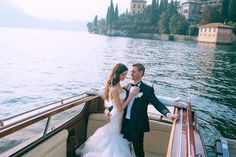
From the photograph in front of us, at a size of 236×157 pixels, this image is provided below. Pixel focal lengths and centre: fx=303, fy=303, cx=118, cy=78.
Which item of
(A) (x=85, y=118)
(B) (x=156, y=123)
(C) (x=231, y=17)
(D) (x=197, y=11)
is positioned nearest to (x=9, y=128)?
(A) (x=85, y=118)

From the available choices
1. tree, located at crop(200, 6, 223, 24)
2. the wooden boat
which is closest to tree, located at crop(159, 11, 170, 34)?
tree, located at crop(200, 6, 223, 24)

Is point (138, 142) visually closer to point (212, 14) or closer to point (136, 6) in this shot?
point (212, 14)

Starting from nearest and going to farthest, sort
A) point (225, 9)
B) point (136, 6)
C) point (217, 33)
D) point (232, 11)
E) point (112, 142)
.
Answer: point (112, 142) < point (217, 33) < point (232, 11) < point (225, 9) < point (136, 6)

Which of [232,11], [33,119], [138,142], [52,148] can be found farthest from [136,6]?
[33,119]

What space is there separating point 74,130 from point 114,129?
0.97m

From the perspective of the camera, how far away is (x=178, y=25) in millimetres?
111375

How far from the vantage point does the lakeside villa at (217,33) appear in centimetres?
8900

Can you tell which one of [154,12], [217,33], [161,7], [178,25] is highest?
[161,7]

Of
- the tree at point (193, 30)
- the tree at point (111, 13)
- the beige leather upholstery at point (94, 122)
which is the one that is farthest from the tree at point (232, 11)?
the beige leather upholstery at point (94, 122)

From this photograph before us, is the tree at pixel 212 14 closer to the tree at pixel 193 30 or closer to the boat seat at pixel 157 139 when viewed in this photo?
the tree at pixel 193 30

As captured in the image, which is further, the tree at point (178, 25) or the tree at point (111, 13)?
the tree at point (111, 13)

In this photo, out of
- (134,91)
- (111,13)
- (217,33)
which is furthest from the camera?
(111,13)

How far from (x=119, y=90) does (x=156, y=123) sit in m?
1.29

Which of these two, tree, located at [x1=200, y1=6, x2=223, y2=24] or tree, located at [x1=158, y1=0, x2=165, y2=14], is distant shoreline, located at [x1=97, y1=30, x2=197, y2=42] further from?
tree, located at [x1=158, y1=0, x2=165, y2=14]
